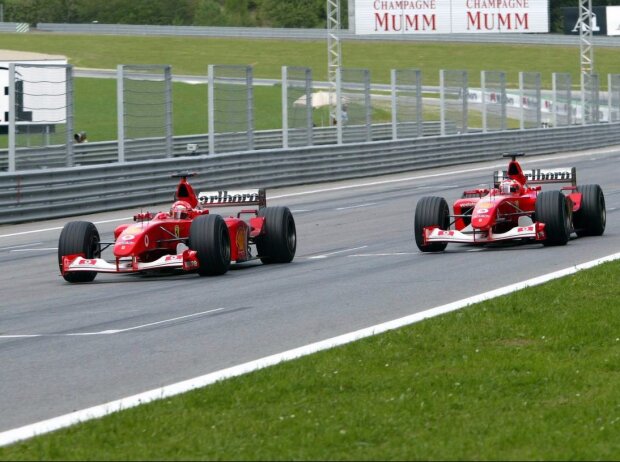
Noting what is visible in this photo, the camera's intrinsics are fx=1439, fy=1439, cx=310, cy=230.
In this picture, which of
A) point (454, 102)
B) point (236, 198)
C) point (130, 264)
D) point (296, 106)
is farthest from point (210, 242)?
point (454, 102)

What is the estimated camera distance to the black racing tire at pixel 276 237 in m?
16.0

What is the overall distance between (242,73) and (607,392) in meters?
22.8

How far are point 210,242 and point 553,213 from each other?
427cm

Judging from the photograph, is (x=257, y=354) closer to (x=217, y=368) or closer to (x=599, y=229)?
(x=217, y=368)

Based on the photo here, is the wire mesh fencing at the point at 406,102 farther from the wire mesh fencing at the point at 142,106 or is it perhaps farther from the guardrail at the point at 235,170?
the wire mesh fencing at the point at 142,106

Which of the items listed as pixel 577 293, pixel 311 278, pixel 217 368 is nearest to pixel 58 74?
pixel 311 278

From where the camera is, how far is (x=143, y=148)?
92.1 feet

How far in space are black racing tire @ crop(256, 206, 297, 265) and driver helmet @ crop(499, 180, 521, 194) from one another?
8.55 feet

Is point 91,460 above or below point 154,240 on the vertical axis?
below

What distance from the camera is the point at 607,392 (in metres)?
7.73

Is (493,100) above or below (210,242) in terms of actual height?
above

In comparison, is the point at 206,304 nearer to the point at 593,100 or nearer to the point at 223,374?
the point at 223,374

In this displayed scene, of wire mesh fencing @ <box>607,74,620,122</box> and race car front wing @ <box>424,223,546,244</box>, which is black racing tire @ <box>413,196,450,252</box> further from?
wire mesh fencing @ <box>607,74,620,122</box>

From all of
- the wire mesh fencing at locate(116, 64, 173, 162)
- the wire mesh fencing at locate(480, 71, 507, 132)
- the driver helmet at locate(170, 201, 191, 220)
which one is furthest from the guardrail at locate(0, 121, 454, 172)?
the driver helmet at locate(170, 201, 191, 220)
